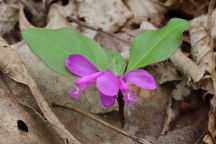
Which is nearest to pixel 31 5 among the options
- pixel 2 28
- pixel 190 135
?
pixel 2 28

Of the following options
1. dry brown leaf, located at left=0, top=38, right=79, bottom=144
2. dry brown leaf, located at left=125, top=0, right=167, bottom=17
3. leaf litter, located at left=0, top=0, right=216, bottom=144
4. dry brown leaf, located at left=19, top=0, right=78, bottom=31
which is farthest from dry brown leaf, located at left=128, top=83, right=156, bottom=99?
dry brown leaf, located at left=125, top=0, right=167, bottom=17

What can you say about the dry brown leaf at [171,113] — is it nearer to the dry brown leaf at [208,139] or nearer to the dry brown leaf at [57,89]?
the dry brown leaf at [208,139]

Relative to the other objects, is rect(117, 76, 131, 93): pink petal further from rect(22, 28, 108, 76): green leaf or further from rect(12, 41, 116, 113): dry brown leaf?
rect(12, 41, 116, 113): dry brown leaf

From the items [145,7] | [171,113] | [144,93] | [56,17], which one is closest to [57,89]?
[144,93]

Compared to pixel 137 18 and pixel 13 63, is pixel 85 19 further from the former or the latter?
pixel 13 63

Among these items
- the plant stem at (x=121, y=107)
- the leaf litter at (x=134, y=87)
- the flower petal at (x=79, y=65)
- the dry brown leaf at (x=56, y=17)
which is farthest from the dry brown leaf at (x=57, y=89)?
the dry brown leaf at (x=56, y=17)

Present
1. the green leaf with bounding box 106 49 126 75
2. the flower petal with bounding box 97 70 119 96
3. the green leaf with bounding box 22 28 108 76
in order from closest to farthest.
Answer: the flower petal with bounding box 97 70 119 96 → the green leaf with bounding box 22 28 108 76 → the green leaf with bounding box 106 49 126 75

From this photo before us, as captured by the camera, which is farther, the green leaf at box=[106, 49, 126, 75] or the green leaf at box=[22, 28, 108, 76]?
the green leaf at box=[106, 49, 126, 75]
